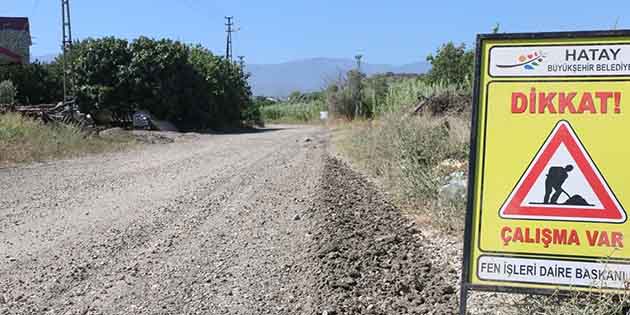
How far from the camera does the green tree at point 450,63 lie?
1995cm

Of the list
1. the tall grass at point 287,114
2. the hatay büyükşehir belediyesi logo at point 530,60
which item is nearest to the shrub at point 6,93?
the hatay büyükşehir belediyesi logo at point 530,60

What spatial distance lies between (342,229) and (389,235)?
20.0 inches

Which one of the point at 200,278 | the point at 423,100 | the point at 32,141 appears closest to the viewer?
the point at 200,278

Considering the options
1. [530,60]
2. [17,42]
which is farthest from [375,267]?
[17,42]

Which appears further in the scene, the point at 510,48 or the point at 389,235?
the point at 389,235

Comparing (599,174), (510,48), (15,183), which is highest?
(510,48)

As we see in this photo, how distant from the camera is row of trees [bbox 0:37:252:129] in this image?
3572 cm

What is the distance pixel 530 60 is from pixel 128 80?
35141 millimetres

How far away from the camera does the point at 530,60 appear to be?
3.70 m

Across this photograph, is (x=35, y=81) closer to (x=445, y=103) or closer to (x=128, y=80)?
(x=128, y=80)

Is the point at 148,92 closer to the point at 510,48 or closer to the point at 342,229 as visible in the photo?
the point at 342,229

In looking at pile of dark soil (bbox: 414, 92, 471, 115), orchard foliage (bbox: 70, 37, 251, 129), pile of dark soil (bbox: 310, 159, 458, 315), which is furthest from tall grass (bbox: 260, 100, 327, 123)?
pile of dark soil (bbox: 310, 159, 458, 315)

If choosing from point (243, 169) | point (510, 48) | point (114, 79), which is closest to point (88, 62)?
point (114, 79)

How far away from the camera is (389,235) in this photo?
6523mm
